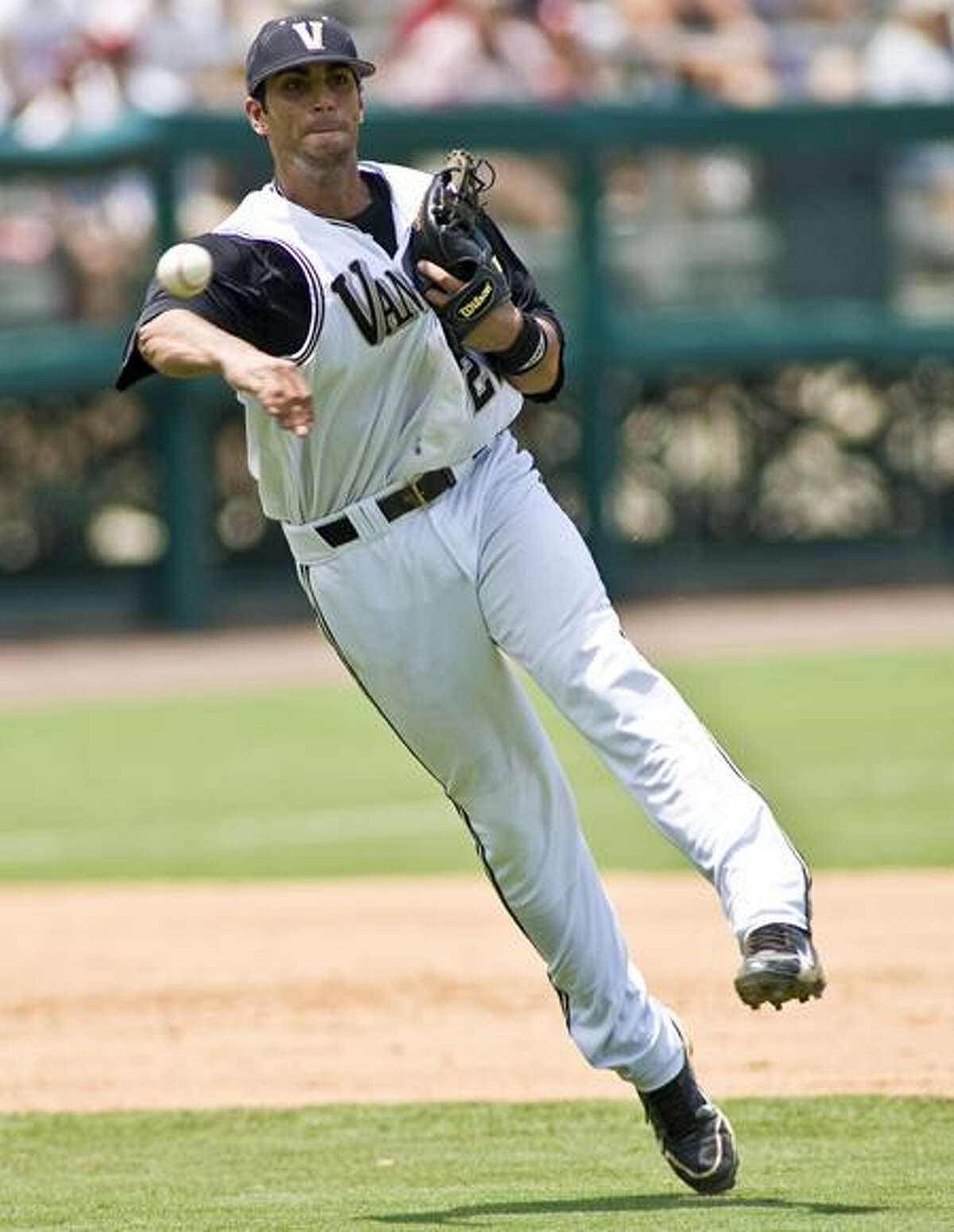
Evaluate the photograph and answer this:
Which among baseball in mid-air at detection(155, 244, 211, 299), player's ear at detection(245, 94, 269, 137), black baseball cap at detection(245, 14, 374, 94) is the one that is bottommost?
baseball in mid-air at detection(155, 244, 211, 299)

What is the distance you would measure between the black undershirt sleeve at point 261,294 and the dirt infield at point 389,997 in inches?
92.1

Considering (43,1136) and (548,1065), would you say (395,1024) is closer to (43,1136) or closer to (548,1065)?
(548,1065)

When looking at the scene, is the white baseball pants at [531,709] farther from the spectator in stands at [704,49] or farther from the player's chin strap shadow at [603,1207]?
the spectator in stands at [704,49]

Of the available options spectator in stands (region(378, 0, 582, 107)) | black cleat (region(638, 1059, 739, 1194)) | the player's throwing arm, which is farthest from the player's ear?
spectator in stands (region(378, 0, 582, 107))

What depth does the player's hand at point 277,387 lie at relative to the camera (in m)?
4.81

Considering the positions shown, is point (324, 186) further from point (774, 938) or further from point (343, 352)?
point (774, 938)

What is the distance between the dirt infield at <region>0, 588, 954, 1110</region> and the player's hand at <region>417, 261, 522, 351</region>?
7.38ft

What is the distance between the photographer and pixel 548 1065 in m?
7.48

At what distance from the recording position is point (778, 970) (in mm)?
4809

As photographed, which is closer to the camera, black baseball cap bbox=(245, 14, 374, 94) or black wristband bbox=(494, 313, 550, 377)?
black baseball cap bbox=(245, 14, 374, 94)

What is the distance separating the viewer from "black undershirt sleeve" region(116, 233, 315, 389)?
5348 mm

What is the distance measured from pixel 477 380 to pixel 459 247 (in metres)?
0.28

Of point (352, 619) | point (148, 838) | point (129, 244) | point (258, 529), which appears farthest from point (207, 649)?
point (352, 619)

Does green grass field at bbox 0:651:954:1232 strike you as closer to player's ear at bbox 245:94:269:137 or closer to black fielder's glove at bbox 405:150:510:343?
black fielder's glove at bbox 405:150:510:343
